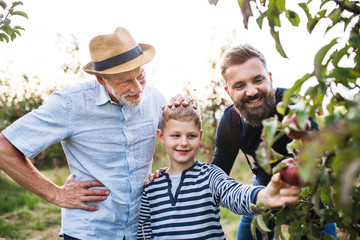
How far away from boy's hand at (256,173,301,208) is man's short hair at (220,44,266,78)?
1.11 meters

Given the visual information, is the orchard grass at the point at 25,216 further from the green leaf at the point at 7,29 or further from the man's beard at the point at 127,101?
the green leaf at the point at 7,29

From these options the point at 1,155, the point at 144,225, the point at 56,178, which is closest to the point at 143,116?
the point at 144,225

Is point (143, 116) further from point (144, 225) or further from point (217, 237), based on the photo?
point (217, 237)

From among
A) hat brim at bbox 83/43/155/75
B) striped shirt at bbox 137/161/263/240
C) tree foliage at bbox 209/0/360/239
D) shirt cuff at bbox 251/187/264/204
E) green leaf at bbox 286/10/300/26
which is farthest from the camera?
hat brim at bbox 83/43/155/75

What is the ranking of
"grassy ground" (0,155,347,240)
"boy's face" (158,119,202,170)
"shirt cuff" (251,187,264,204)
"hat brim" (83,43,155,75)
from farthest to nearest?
"grassy ground" (0,155,347,240)
"hat brim" (83,43,155,75)
"boy's face" (158,119,202,170)
"shirt cuff" (251,187,264,204)

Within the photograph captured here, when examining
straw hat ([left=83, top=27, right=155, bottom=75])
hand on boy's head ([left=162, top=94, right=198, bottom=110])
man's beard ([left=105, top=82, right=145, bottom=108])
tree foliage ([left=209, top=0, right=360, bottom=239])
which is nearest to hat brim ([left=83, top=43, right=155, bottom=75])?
straw hat ([left=83, top=27, right=155, bottom=75])

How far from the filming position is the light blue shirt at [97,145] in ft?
6.97

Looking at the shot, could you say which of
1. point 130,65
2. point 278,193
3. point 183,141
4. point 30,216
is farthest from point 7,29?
point 30,216

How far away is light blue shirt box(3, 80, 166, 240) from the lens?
2125mm

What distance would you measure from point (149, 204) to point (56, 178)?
602cm

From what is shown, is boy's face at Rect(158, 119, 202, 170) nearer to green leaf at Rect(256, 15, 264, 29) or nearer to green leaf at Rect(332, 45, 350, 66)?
green leaf at Rect(256, 15, 264, 29)

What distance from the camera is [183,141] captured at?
6.68 ft

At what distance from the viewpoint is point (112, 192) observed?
2176 mm

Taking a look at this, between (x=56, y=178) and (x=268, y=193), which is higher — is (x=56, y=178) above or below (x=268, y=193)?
below
